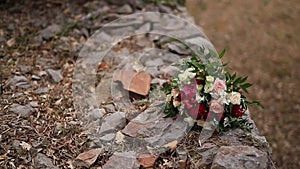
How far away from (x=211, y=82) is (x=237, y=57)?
6.79 ft

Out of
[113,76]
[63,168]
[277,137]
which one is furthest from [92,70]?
[277,137]

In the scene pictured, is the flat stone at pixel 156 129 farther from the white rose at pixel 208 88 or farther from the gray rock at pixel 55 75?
the gray rock at pixel 55 75

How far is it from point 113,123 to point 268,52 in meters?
2.41

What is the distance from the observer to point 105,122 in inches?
106

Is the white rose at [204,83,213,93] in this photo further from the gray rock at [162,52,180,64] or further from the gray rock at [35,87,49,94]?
the gray rock at [35,87,49,94]

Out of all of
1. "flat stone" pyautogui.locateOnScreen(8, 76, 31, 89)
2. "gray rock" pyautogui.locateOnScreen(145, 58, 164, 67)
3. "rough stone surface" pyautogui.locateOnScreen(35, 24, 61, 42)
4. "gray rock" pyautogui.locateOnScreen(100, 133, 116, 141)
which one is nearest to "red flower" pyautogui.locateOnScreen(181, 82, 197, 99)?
"gray rock" pyautogui.locateOnScreen(100, 133, 116, 141)

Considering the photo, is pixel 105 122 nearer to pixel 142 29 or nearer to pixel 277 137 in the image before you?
pixel 142 29

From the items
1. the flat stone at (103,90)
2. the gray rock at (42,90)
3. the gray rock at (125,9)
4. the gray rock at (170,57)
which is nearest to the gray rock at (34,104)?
the gray rock at (42,90)

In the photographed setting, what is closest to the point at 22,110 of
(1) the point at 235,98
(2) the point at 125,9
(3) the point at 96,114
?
(3) the point at 96,114

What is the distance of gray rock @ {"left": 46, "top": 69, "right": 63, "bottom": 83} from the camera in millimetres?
3100

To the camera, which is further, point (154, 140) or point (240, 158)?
point (154, 140)

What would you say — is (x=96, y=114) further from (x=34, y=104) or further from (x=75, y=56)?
(x=75, y=56)

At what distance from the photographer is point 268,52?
451 centimetres

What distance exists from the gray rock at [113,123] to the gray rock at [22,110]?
467 millimetres
